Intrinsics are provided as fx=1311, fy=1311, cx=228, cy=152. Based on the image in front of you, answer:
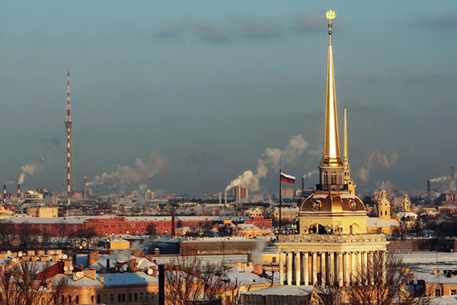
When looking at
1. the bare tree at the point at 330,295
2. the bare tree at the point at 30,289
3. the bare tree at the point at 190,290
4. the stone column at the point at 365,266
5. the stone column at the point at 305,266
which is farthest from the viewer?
the bare tree at the point at 30,289

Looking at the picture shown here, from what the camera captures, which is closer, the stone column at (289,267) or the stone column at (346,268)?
the stone column at (346,268)

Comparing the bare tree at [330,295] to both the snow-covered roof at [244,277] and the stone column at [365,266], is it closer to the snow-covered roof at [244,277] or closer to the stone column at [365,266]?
the stone column at [365,266]

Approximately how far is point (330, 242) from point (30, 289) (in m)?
20.2

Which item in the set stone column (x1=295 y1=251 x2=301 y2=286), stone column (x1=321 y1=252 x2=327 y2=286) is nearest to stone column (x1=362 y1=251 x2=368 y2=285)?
stone column (x1=321 y1=252 x2=327 y2=286)

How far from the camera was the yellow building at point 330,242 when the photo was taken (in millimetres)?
50375

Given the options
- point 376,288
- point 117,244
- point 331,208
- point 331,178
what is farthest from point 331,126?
point 117,244

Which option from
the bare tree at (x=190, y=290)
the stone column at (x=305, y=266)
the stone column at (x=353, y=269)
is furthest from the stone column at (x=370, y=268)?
the bare tree at (x=190, y=290)

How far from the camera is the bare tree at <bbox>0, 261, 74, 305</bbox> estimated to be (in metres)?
58.8

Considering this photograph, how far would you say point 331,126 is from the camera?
53.8 meters

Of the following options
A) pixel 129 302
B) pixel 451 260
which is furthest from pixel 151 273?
pixel 451 260

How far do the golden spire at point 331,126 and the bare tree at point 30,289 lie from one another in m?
14.6

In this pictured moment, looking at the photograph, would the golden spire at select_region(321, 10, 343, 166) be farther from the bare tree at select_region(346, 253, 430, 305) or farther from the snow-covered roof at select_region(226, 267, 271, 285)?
the snow-covered roof at select_region(226, 267, 271, 285)

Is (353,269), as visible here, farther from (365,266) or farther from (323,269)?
(323,269)

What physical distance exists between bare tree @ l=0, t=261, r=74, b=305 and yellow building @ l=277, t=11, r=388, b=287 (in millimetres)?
12807
